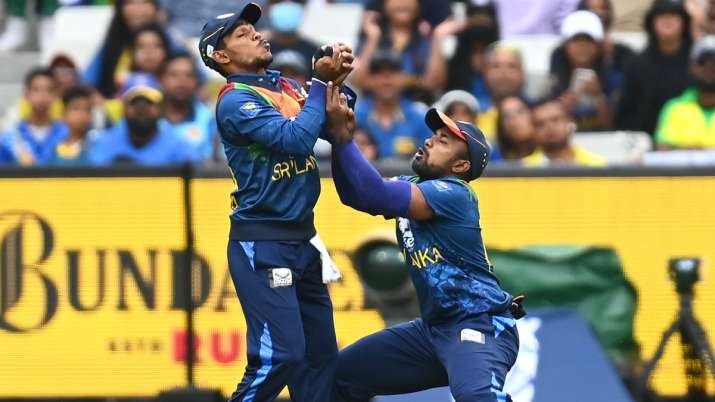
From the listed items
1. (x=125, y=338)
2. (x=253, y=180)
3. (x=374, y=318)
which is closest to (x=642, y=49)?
(x=374, y=318)

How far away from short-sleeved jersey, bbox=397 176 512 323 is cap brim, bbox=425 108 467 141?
0.66 ft

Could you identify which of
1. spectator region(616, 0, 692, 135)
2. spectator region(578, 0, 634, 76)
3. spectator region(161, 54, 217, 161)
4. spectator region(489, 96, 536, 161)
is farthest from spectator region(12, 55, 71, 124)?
spectator region(616, 0, 692, 135)

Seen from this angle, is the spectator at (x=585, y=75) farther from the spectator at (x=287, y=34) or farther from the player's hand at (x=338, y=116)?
the player's hand at (x=338, y=116)

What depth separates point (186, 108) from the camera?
10.4 meters

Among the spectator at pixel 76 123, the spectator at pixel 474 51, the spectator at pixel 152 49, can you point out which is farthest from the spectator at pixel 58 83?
the spectator at pixel 474 51

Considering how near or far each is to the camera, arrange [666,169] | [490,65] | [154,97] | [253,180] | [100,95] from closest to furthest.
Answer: [253,180], [666,169], [154,97], [490,65], [100,95]

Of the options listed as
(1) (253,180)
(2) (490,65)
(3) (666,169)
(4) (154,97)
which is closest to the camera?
(1) (253,180)

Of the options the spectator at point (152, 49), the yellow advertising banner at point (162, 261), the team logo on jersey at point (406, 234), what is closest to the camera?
the team logo on jersey at point (406, 234)

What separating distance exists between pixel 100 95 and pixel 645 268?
15.0ft

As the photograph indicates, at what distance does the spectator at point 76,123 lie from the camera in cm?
1042

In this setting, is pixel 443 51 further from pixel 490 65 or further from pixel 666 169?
pixel 666 169

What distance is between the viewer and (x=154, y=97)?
32.2ft

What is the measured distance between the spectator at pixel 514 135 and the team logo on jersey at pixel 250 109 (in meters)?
3.82

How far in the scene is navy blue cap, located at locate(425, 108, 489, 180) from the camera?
628 centimetres
